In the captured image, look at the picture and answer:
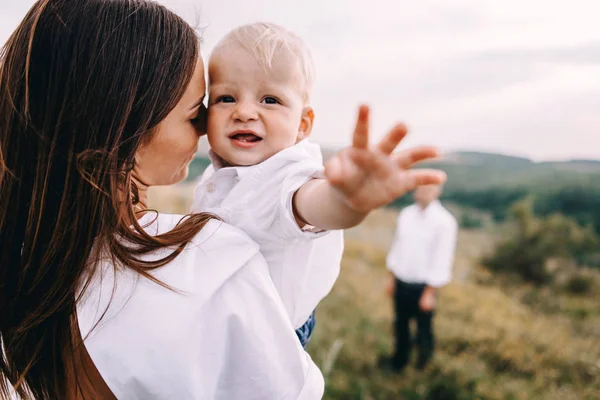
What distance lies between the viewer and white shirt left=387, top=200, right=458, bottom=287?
4.58 metres

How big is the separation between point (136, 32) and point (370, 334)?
5.46 meters

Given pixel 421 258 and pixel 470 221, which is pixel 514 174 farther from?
pixel 421 258

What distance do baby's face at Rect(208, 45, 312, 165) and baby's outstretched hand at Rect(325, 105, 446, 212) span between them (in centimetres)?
53

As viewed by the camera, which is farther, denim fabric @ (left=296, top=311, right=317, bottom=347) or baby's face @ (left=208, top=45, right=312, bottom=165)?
denim fabric @ (left=296, top=311, right=317, bottom=347)

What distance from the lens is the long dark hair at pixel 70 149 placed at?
1.00m

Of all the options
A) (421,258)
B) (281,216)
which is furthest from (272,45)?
(421,258)

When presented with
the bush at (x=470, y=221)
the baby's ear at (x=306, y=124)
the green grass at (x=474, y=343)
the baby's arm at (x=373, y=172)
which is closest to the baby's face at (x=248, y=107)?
the baby's ear at (x=306, y=124)

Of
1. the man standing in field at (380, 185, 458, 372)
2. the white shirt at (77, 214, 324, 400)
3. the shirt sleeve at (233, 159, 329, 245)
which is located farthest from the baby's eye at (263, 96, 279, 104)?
the man standing in field at (380, 185, 458, 372)

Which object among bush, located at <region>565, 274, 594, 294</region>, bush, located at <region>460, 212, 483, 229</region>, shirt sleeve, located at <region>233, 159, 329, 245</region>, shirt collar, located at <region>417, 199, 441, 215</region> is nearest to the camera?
shirt sleeve, located at <region>233, 159, 329, 245</region>

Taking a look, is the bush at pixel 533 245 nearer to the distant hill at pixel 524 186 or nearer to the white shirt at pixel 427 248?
the distant hill at pixel 524 186

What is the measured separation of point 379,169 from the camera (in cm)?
78

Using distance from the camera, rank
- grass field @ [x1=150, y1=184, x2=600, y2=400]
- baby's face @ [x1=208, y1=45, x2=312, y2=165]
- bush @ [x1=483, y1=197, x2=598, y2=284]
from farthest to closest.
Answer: bush @ [x1=483, y1=197, x2=598, y2=284]
grass field @ [x1=150, y1=184, x2=600, y2=400]
baby's face @ [x1=208, y1=45, x2=312, y2=165]

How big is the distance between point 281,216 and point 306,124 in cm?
54

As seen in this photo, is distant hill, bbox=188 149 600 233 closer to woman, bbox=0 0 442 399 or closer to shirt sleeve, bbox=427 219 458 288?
shirt sleeve, bbox=427 219 458 288
